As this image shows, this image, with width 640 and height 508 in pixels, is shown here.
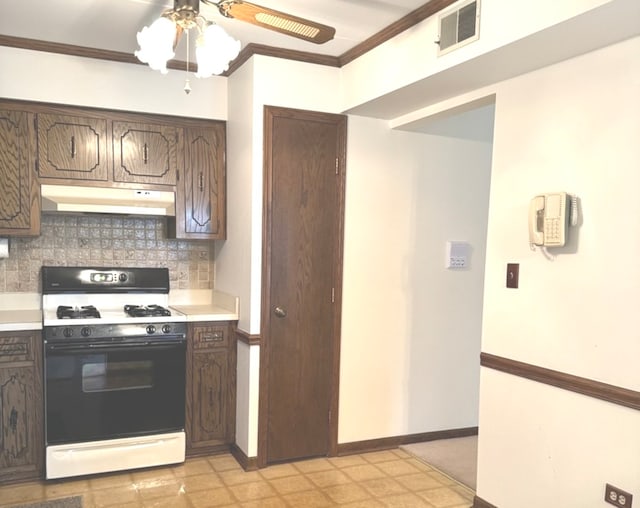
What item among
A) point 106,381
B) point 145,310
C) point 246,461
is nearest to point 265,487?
point 246,461

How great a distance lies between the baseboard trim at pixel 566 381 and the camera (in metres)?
2.02

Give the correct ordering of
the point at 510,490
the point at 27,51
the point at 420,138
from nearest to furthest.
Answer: the point at 510,490, the point at 27,51, the point at 420,138

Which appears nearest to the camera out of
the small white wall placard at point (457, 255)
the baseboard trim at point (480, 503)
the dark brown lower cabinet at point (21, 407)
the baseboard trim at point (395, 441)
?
the baseboard trim at point (480, 503)

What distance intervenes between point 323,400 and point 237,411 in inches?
21.9

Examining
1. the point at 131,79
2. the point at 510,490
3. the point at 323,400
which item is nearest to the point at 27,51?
the point at 131,79

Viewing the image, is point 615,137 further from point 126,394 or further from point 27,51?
point 27,51

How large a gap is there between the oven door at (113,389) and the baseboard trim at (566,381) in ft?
6.07

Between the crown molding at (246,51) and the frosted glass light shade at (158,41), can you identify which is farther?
the crown molding at (246,51)

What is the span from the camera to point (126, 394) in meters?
3.17

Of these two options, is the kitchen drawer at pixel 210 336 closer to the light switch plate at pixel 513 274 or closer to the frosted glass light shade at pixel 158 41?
the light switch plate at pixel 513 274

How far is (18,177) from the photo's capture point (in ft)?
10.4

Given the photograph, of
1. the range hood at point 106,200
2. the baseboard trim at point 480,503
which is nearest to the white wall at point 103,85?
the range hood at point 106,200

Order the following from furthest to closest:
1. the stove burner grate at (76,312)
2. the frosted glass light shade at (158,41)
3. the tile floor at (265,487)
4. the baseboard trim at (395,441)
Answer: the baseboard trim at (395,441) < the stove burner grate at (76,312) < the tile floor at (265,487) < the frosted glass light shade at (158,41)

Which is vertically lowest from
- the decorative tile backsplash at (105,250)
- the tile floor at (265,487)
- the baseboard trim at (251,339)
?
the tile floor at (265,487)
